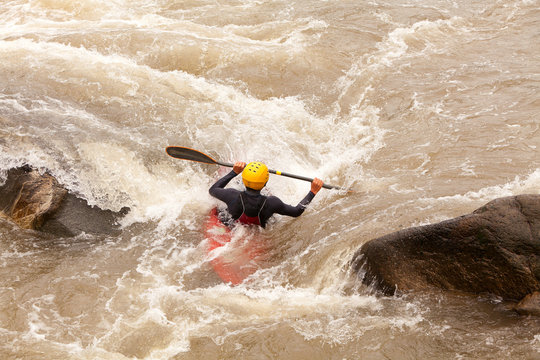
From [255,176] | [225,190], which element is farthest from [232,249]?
[255,176]

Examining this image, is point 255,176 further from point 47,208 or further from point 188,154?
point 47,208

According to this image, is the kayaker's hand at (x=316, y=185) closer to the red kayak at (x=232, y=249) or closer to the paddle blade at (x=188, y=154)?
the red kayak at (x=232, y=249)

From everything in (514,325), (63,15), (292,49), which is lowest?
(514,325)

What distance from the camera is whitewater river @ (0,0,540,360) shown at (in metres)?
3.64

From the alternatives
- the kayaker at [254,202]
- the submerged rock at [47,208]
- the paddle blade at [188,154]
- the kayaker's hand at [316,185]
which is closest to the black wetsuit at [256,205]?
the kayaker at [254,202]

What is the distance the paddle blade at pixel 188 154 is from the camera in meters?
5.66

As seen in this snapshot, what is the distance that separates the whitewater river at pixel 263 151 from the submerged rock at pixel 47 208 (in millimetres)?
107

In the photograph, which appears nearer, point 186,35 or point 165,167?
point 165,167

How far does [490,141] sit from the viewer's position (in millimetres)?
5984

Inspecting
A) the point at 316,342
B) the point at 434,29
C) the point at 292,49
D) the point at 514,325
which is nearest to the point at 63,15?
the point at 292,49

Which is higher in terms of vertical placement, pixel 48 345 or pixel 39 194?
pixel 39 194

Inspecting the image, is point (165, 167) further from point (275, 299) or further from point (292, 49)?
point (292, 49)

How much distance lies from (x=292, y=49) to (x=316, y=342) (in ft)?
20.0

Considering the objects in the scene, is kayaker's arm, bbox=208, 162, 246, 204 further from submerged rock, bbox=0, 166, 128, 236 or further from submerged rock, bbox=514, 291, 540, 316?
submerged rock, bbox=514, 291, 540, 316
